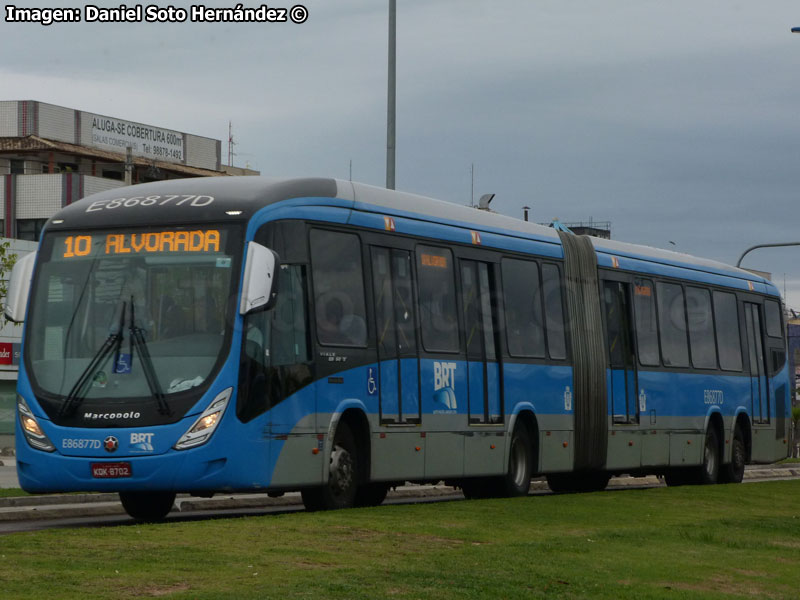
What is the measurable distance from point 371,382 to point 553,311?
5.58m

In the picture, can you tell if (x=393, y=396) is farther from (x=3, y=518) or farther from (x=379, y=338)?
(x=3, y=518)

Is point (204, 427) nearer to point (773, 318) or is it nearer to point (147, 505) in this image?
point (147, 505)

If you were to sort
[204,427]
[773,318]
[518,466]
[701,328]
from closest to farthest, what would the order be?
1. [204,427]
2. [518,466]
3. [701,328]
4. [773,318]

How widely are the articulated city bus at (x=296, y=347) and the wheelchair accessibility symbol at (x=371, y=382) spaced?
38 mm

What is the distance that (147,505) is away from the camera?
17703 mm

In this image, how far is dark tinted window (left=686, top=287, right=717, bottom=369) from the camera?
89.5 feet

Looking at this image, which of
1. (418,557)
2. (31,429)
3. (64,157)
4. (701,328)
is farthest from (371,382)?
(64,157)

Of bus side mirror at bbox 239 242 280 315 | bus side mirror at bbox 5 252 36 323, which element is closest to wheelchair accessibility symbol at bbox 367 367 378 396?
bus side mirror at bbox 239 242 280 315

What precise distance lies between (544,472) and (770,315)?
10681 mm

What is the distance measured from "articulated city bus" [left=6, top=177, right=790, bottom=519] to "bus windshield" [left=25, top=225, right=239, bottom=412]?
0.02 m

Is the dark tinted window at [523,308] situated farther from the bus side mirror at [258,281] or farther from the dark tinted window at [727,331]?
the dark tinted window at [727,331]

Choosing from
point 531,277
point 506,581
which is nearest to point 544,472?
point 531,277

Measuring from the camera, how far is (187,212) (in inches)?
641

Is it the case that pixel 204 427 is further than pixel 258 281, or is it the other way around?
pixel 258 281
